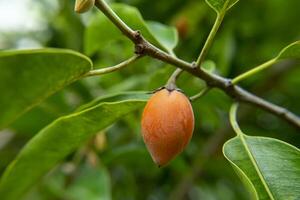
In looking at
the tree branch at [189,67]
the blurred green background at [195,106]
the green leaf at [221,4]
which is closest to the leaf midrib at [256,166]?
the tree branch at [189,67]

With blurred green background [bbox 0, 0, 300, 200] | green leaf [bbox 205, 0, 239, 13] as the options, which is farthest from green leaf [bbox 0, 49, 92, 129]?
blurred green background [bbox 0, 0, 300, 200]

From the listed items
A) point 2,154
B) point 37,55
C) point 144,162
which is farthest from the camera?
point 2,154

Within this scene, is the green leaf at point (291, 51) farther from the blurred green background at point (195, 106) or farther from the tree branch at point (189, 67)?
the blurred green background at point (195, 106)

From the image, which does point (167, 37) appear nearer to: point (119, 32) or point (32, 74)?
point (119, 32)

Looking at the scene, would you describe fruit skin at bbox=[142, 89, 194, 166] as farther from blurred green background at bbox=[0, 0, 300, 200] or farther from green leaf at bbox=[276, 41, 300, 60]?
blurred green background at bbox=[0, 0, 300, 200]

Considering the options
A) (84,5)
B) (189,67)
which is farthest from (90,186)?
(84,5)

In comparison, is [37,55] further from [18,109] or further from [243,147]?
[243,147]

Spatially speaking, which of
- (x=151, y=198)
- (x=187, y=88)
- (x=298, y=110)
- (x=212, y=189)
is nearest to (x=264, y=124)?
(x=298, y=110)
